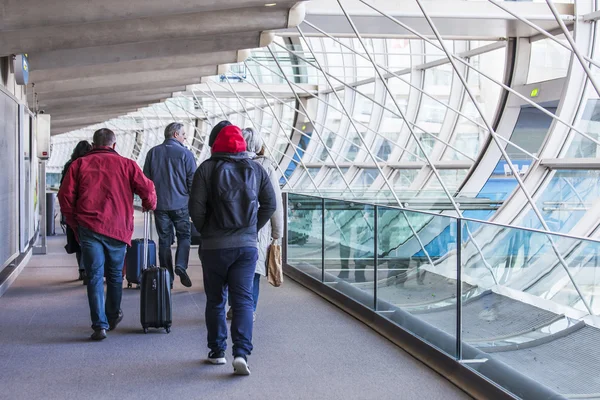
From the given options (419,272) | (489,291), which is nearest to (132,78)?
(419,272)

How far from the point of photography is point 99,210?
18.4ft

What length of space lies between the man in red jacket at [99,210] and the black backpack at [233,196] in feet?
3.62

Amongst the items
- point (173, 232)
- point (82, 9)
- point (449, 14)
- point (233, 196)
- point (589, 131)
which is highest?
point (449, 14)

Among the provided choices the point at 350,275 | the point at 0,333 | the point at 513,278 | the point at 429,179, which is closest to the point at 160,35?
the point at 350,275

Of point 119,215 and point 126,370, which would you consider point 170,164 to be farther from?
point 126,370

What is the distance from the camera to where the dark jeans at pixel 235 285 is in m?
4.79

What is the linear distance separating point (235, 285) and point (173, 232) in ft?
10.2

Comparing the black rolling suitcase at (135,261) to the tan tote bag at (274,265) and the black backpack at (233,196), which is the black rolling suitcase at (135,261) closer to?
the tan tote bag at (274,265)

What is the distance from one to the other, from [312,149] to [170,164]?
13.9 meters

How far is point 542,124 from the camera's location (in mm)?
12211

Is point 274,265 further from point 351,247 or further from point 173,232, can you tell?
point 173,232

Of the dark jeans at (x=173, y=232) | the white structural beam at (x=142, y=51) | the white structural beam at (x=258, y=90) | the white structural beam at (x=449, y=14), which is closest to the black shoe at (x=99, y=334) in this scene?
the dark jeans at (x=173, y=232)

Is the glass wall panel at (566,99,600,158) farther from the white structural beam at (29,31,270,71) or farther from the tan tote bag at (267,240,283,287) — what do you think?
the tan tote bag at (267,240,283,287)

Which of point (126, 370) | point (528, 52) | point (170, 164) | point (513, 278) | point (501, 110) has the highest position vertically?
point (528, 52)
